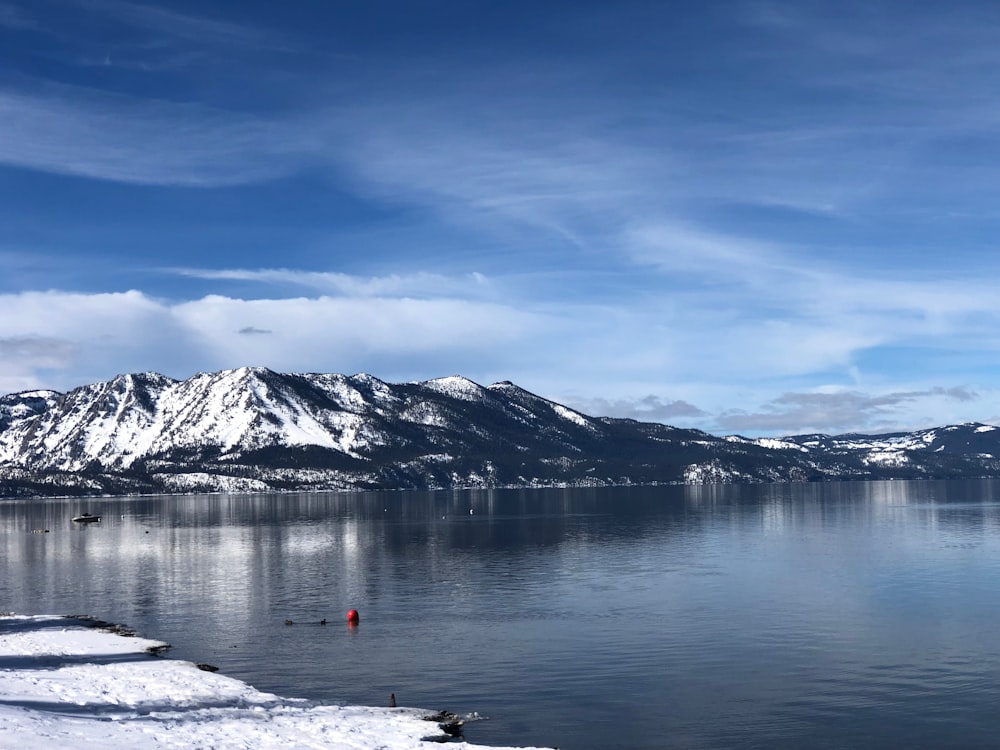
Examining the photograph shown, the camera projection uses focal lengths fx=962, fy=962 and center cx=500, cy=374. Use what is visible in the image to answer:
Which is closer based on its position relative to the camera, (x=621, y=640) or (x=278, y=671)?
(x=278, y=671)

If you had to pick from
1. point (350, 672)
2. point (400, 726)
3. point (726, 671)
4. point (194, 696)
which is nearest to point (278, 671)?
point (350, 672)

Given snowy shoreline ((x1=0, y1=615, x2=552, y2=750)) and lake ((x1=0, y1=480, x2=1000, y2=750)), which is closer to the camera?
snowy shoreline ((x1=0, y1=615, x2=552, y2=750))

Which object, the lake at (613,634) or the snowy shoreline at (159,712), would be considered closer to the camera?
the snowy shoreline at (159,712)

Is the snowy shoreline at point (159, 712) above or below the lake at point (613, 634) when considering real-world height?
above

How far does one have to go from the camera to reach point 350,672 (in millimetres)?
72125

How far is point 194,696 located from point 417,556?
356ft

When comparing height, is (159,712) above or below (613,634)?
above

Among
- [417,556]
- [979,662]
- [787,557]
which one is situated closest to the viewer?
[979,662]

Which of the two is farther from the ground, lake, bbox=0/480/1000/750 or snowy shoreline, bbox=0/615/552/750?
snowy shoreline, bbox=0/615/552/750

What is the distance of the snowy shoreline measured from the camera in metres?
47.6

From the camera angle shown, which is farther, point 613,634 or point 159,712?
point 613,634

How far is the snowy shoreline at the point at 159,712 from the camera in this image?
47.6 metres

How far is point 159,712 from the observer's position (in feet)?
182

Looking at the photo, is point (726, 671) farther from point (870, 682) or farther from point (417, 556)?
point (417, 556)
